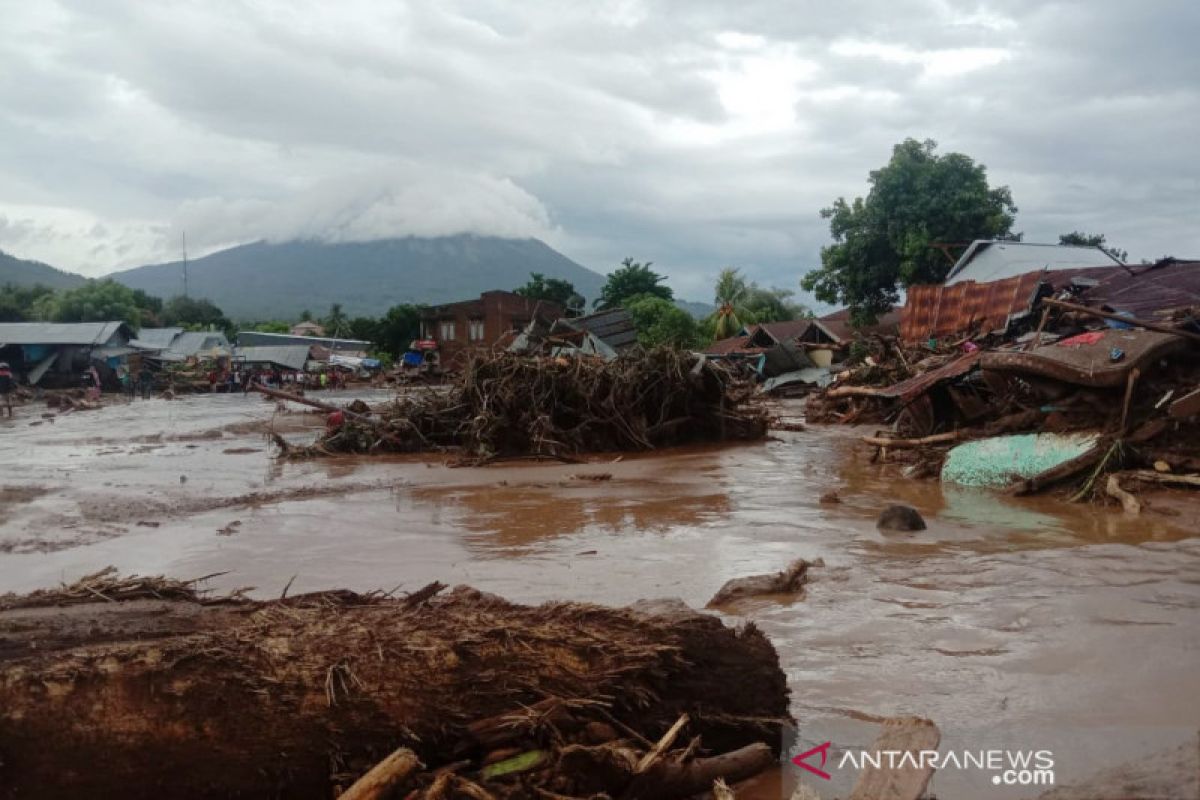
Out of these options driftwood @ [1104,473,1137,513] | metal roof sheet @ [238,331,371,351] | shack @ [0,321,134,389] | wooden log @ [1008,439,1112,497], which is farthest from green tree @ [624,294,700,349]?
driftwood @ [1104,473,1137,513]

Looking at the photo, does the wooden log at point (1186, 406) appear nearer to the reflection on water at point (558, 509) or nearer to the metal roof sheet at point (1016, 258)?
the reflection on water at point (558, 509)

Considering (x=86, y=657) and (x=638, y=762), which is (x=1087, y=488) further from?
(x=86, y=657)

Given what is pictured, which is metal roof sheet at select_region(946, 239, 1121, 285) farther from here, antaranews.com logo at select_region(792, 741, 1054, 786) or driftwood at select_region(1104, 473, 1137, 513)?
antaranews.com logo at select_region(792, 741, 1054, 786)

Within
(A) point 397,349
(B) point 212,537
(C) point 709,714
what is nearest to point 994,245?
(B) point 212,537

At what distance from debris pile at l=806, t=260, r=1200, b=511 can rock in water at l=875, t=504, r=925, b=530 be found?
2081 mm

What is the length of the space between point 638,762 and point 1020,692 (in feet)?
6.57

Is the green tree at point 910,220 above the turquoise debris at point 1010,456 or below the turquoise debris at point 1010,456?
above

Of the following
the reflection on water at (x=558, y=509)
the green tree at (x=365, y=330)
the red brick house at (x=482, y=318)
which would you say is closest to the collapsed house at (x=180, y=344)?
the green tree at (x=365, y=330)

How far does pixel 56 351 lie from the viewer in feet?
119

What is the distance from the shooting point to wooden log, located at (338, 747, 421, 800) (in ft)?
8.07

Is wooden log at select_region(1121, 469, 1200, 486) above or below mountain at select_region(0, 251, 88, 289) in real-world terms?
below

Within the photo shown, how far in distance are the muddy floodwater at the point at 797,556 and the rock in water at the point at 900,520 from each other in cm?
16

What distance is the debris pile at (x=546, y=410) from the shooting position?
1396 cm

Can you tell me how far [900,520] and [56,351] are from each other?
127 feet
